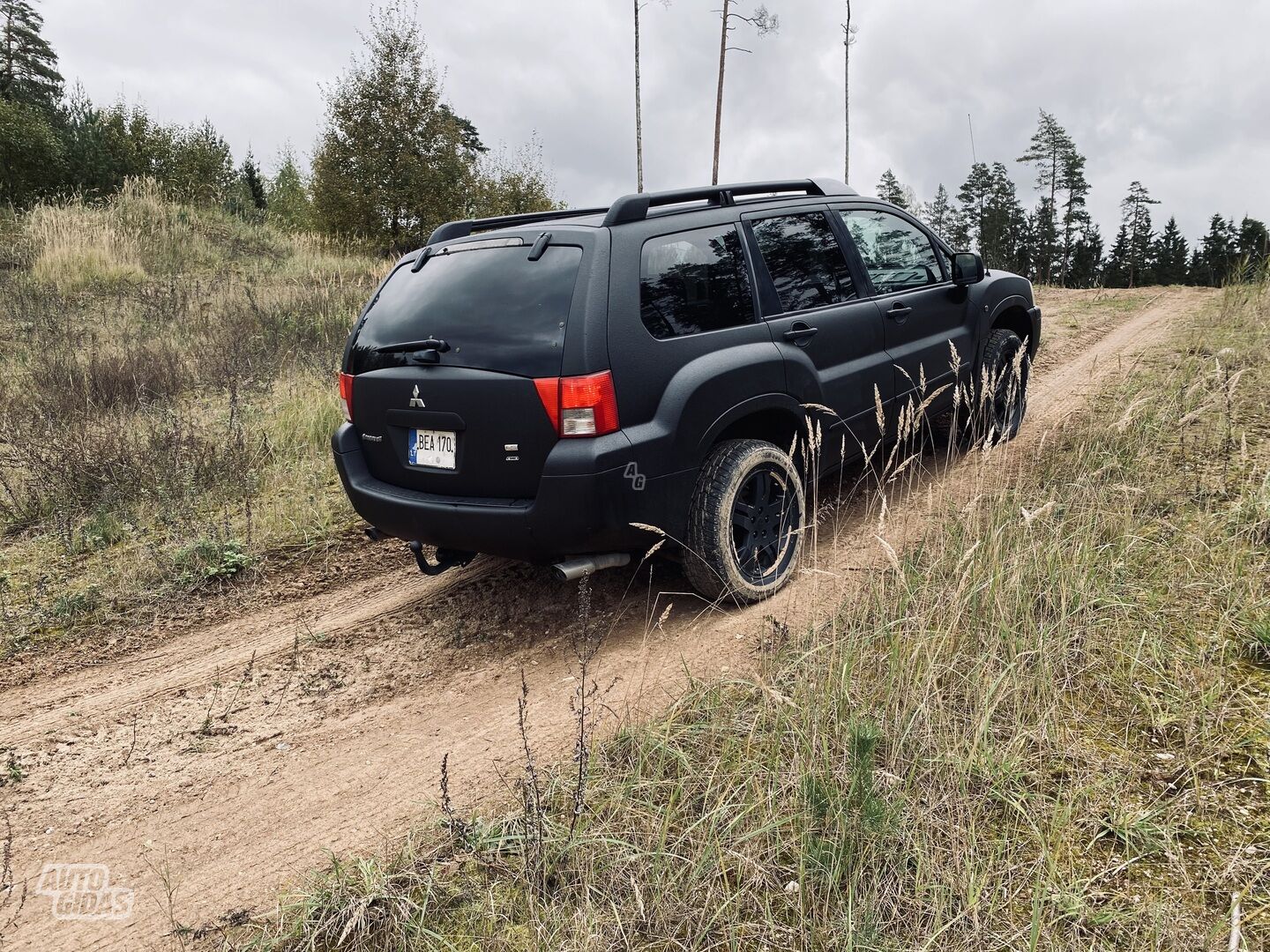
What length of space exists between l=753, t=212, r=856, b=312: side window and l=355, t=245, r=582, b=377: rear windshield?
1.22 meters

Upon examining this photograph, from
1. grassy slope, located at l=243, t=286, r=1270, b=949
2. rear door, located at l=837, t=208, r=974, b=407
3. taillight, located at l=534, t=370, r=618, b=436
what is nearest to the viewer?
grassy slope, located at l=243, t=286, r=1270, b=949

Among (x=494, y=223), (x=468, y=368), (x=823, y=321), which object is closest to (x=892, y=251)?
(x=823, y=321)

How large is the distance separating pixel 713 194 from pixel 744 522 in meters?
1.62

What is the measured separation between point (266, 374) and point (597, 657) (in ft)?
21.1

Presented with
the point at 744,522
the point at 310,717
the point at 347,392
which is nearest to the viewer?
the point at 310,717

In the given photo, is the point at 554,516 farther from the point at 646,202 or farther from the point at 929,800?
the point at 929,800

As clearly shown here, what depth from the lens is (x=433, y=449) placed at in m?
3.85

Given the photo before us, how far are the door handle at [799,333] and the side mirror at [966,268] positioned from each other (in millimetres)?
1666

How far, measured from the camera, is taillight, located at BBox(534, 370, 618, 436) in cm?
346

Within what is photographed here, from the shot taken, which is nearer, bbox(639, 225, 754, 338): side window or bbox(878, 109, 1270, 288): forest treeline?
bbox(639, 225, 754, 338): side window

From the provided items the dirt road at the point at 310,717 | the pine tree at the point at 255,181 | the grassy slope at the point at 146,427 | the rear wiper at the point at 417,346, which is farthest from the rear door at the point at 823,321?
the pine tree at the point at 255,181

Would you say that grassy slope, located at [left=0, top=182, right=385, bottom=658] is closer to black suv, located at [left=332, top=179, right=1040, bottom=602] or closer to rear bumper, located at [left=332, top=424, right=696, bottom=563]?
black suv, located at [left=332, top=179, right=1040, bottom=602]

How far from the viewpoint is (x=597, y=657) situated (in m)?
3.85

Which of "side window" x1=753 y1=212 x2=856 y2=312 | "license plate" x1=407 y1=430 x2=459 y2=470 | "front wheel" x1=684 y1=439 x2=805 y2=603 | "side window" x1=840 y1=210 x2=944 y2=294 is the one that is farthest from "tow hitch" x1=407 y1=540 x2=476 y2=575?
"side window" x1=840 y1=210 x2=944 y2=294
